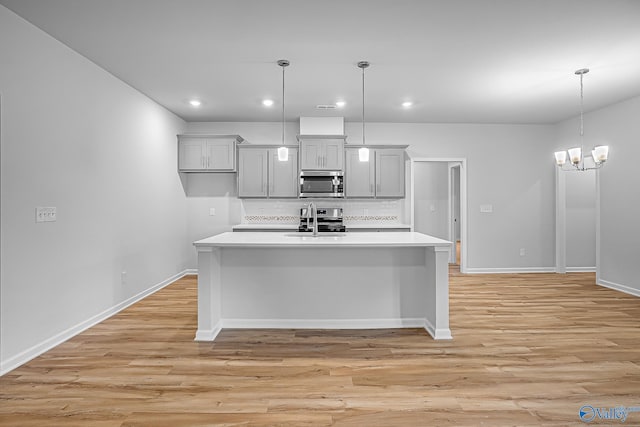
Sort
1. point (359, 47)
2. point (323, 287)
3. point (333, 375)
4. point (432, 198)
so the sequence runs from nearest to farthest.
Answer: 1. point (333, 375)
2. point (359, 47)
3. point (323, 287)
4. point (432, 198)

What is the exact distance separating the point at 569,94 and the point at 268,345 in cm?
480

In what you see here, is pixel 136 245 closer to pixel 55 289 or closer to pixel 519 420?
pixel 55 289

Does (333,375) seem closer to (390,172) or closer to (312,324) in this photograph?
(312,324)

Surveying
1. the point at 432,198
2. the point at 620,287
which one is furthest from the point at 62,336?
the point at 620,287

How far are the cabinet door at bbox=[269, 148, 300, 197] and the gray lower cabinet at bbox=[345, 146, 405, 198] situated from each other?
33.6 inches

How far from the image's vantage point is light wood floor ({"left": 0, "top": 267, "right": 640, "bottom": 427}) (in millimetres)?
2104

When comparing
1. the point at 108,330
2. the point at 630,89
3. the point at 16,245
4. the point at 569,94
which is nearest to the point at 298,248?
the point at 108,330

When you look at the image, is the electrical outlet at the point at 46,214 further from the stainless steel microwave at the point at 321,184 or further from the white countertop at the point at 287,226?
the stainless steel microwave at the point at 321,184

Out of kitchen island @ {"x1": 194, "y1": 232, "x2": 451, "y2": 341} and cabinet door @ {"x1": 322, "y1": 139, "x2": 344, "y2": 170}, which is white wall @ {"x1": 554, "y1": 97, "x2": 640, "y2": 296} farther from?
cabinet door @ {"x1": 322, "y1": 139, "x2": 344, "y2": 170}

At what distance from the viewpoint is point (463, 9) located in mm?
2680

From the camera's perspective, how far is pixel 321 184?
5949 mm

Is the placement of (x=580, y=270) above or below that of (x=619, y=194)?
below

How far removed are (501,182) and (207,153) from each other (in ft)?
16.6

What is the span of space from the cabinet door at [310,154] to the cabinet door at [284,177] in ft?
0.58
